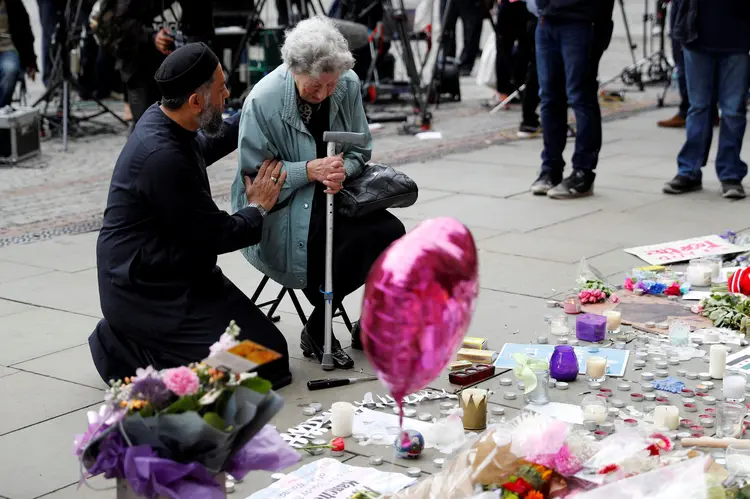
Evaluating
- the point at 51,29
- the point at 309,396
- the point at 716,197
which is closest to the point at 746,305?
the point at 309,396

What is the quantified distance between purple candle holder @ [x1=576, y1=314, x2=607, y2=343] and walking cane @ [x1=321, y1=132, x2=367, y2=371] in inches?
43.4

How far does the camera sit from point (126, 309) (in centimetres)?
415

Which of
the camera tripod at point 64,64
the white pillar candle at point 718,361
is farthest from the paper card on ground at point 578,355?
the camera tripod at point 64,64

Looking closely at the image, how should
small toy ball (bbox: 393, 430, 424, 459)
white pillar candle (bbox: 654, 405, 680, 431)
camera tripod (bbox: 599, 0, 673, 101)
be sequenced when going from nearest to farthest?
small toy ball (bbox: 393, 430, 424, 459) < white pillar candle (bbox: 654, 405, 680, 431) < camera tripod (bbox: 599, 0, 673, 101)

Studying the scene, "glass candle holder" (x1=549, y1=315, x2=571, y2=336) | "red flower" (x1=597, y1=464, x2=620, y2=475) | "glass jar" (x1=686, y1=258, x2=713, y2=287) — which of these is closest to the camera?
"red flower" (x1=597, y1=464, x2=620, y2=475)

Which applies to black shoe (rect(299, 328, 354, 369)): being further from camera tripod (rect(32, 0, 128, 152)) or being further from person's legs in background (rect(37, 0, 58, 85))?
person's legs in background (rect(37, 0, 58, 85))

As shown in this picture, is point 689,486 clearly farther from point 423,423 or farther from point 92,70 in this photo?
point 92,70

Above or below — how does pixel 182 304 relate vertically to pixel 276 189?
below

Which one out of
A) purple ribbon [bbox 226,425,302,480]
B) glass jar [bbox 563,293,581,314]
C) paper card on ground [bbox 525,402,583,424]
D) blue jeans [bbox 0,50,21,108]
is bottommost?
glass jar [bbox 563,293,581,314]

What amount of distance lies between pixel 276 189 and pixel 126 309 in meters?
0.77

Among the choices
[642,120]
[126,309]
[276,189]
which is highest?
[276,189]

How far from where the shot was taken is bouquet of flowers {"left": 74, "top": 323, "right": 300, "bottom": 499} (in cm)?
Result: 255

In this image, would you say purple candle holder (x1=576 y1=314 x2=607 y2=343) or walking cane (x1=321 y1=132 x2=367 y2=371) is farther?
purple candle holder (x1=576 y1=314 x2=607 y2=343)

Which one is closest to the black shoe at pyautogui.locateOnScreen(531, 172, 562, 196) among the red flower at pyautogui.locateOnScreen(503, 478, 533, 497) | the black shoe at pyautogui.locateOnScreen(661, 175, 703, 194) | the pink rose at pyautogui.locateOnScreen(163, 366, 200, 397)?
the black shoe at pyautogui.locateOnScreen(661, 175, 703, 194)
